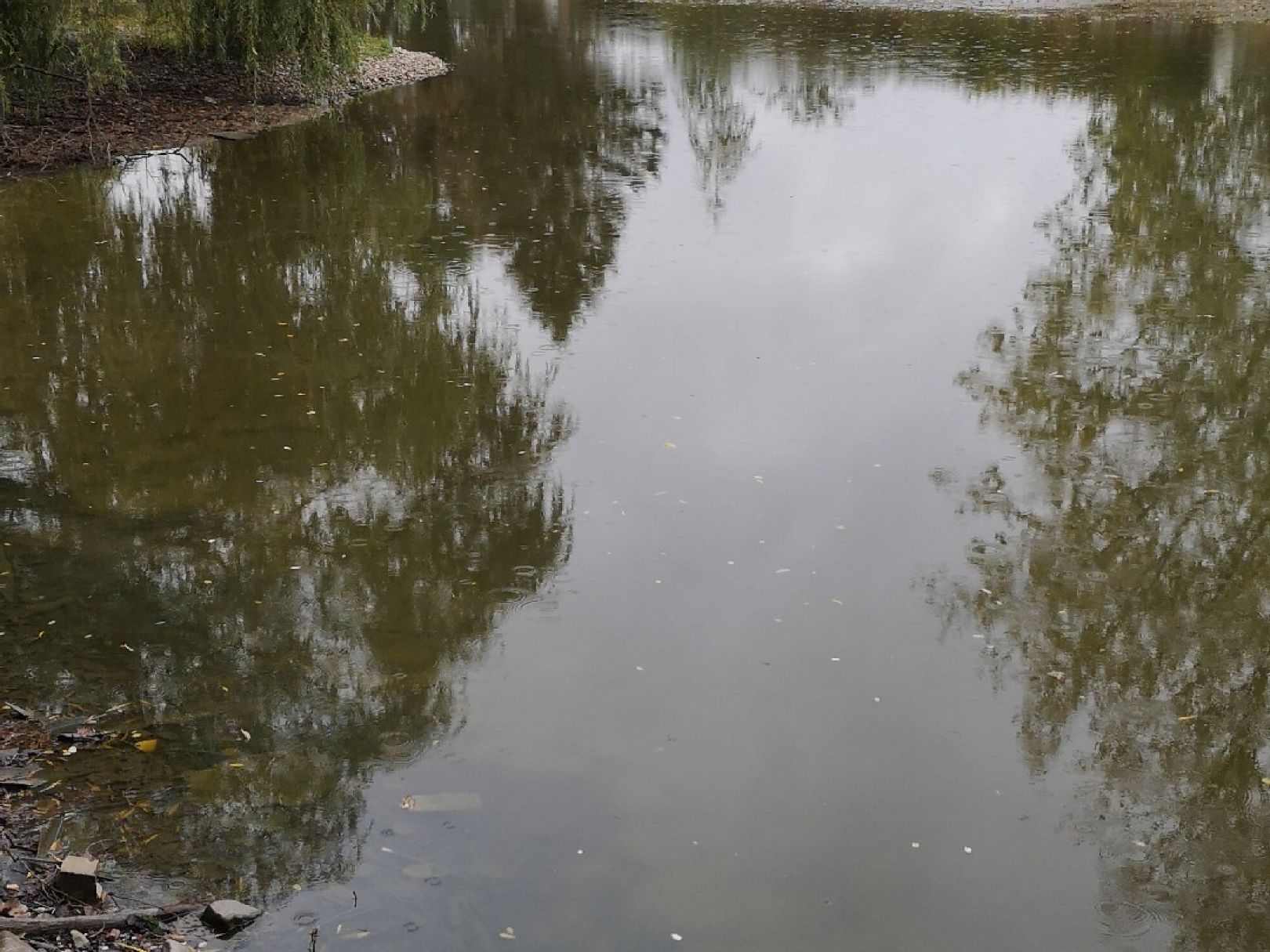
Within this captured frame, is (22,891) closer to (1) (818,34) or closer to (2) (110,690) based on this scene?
(2) (110,690)

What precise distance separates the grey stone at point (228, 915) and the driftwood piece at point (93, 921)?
0.10 metres

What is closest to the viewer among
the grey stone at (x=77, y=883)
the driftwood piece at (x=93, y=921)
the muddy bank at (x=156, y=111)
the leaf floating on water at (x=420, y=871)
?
the driftwood piece at (x=93, y=921)

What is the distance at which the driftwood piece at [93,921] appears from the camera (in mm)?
4281

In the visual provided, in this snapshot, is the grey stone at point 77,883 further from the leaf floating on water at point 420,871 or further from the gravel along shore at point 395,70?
the gravel along shore at point 395,70

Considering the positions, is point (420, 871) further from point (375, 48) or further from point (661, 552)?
point (375, 48)

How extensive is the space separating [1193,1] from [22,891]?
115 ft

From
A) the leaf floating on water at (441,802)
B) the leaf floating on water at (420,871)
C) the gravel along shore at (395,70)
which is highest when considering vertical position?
the gravel along shore at (395,70)

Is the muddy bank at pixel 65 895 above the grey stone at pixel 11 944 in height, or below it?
below

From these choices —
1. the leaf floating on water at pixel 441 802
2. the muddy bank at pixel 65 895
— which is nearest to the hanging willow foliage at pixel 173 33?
the muddy bank at pixel 65 895

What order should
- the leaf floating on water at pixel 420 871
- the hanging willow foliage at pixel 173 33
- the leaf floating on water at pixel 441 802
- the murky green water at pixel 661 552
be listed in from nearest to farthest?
the leaf floating on water at pixel 420 871, the murky green water at pixel 661 552, the leaf floating on water at pixel 441 802, the hanging willow foliage at pixel 173 33

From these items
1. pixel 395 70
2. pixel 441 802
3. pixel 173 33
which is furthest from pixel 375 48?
pixel 441 802

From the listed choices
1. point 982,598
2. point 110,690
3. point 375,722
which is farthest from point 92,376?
point 982,598

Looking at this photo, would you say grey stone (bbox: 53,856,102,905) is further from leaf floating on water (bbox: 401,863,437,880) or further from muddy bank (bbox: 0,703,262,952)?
leaf floating on water (bbox: 401,863,437,880)

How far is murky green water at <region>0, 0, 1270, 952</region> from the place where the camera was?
5043mm
